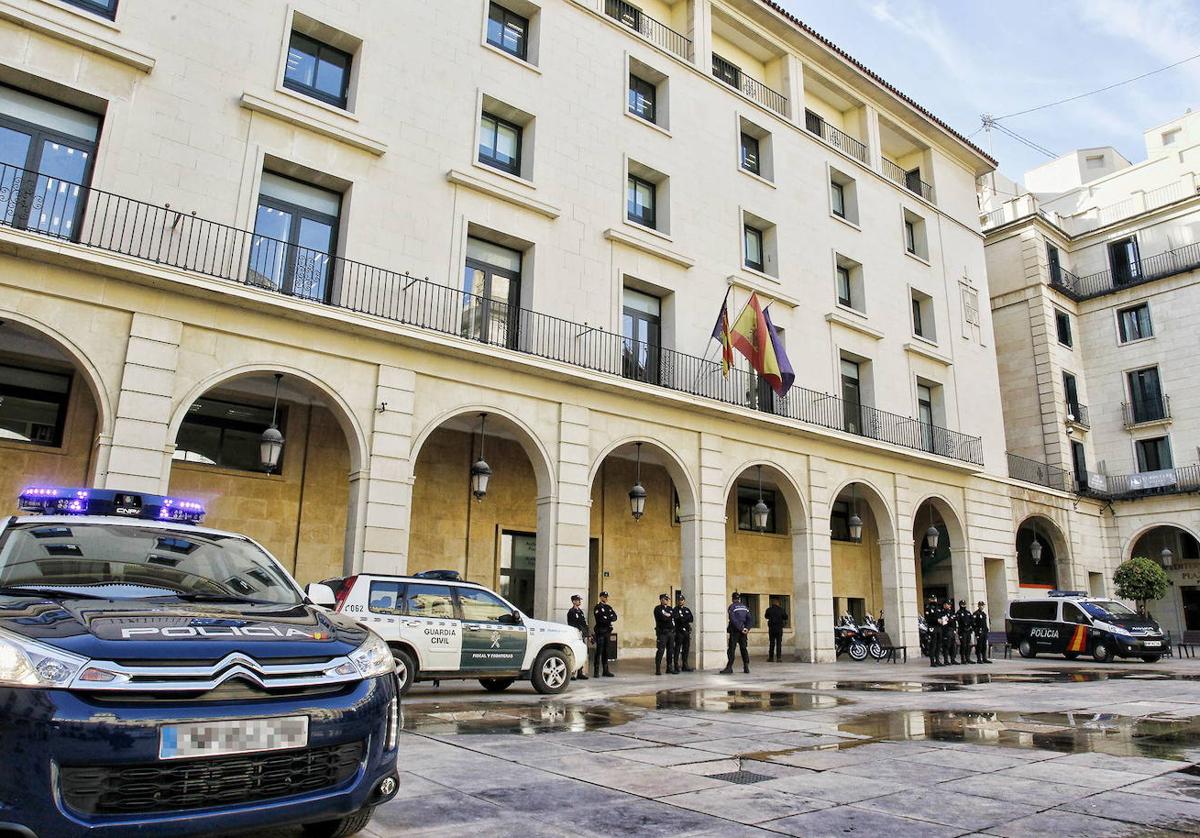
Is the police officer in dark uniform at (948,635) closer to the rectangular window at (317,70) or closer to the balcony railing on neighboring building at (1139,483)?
the balcony railing on neighboring building at (1139,483)

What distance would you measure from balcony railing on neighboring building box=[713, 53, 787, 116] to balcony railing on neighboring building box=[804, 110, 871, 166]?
3.94ft

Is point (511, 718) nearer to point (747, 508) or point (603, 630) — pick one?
point (603, 630)

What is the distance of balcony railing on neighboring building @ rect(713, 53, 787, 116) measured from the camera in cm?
2420

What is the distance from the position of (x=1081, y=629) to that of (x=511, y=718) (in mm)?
19753

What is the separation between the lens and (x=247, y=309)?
13.5m

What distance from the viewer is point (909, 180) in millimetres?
30109

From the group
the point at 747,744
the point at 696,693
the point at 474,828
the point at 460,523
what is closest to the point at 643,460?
the point at 460,523

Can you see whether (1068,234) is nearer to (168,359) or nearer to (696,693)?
(696,693)

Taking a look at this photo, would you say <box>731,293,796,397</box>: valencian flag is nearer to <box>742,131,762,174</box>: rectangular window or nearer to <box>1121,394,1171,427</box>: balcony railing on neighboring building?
<box>742,131,762,174</box>: rectangular window

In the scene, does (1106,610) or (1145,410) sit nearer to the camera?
(1106,610)

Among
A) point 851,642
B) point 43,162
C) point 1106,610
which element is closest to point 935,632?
point 851,642

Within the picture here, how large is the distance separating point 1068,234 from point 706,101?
24.0 metres

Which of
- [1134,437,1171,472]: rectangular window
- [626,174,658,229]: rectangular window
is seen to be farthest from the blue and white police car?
[1134,437,1171,472]: rectangular window

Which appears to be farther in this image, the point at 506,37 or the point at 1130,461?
the point at 1130,461
